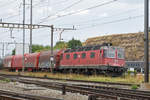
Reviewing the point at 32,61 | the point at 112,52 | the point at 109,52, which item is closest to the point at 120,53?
the point at 112,52

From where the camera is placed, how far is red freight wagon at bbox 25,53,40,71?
159 feet

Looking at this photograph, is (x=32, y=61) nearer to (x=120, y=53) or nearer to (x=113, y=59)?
(x=120, y=53)

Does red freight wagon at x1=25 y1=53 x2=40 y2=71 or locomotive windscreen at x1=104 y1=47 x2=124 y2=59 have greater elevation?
locomotive windscreen at x1=104 y1=47 x2=124 y2=59

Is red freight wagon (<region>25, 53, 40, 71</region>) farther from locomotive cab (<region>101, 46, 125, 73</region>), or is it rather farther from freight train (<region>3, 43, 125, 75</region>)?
locomotive cab (<region>101, 46, 125, 73</region>)

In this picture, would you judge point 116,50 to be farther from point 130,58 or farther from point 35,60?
point 130,58

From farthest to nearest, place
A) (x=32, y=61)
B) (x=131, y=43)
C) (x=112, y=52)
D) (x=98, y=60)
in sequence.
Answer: (x=131, y=43) → (x=32, y=61) → (x=112, y=52) → (x=98, y=60)

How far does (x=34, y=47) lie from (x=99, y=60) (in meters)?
93.1

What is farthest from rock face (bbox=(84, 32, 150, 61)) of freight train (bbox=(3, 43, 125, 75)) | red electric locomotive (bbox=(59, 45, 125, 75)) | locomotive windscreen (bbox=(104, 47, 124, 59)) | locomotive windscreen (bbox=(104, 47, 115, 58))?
locomotive windscreen (bbox=(104, 47, 115, 58))

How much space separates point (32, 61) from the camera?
163 feet

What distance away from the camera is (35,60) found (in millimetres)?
48594

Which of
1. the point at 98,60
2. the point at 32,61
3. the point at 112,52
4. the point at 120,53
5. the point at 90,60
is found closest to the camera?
the point at 98,60

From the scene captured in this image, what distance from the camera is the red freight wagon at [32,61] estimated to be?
4833 cm

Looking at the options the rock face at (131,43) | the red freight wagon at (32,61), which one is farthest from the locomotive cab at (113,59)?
the rock face at (131,43)

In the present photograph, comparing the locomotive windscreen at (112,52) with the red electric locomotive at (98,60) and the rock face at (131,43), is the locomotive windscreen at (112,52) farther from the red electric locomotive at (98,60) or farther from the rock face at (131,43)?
the rock face at (131,43)
